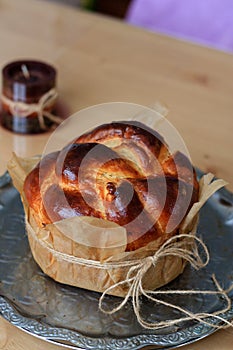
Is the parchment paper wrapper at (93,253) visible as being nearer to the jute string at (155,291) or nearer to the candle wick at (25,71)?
the jute string at (155,291)

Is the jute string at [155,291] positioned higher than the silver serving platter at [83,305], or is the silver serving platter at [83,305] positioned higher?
the jute string at [155,291]

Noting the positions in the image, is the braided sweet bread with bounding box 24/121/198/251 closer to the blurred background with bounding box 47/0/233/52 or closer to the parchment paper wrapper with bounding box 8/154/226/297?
Result: the parchment paper wrapper with bounding box 8/154/226/297

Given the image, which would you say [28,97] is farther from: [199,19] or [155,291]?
[199,19]

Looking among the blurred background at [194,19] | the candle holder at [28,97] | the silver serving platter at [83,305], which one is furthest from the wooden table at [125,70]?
the blurred background at [194,19]

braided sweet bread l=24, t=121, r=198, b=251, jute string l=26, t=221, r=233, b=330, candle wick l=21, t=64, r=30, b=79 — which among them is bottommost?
candle wick l=21, t=64, r=30, b=79

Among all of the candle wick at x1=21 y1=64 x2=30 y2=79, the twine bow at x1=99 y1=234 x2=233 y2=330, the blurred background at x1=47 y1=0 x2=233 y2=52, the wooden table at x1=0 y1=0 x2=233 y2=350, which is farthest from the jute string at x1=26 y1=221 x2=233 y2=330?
the blurred background at x1=47 y1=0 x2=233 y2=52

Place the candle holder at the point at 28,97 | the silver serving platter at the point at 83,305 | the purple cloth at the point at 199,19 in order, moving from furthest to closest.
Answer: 1. the purple cloth at the point at 199,19
2. the candle holder at the point at 28,97
3. the silver serving platter at the point at 83,305

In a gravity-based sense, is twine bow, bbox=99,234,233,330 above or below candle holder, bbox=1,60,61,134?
above
